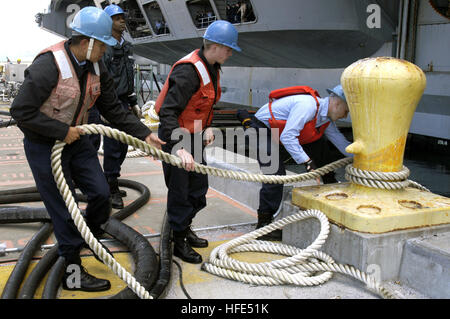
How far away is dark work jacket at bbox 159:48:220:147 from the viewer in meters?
3.00

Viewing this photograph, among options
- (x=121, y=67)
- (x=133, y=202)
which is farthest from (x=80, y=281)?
(x=121, y=67)

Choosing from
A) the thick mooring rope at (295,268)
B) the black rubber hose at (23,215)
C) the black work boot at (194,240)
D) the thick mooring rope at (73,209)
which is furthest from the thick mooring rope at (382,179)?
the black rubber hose at (23,215)

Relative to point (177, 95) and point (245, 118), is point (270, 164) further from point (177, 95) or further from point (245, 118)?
point (177, 95)

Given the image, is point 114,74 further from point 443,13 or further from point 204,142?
point 443,13

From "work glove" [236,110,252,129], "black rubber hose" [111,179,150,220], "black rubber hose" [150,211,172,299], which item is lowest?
"black rubber hose" [111,179,150,220]

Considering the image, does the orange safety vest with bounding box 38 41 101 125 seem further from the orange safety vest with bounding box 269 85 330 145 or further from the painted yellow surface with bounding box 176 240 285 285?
the orange safety vest with bounding box 269 85 330 145

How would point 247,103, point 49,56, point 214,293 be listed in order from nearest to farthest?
point 49,56, point 214,293, point 247,103

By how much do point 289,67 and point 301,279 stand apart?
13.3m

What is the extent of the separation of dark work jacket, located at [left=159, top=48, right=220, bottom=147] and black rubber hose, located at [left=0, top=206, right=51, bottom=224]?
1.51 meters

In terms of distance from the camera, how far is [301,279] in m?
2.80

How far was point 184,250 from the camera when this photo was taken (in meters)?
3.26

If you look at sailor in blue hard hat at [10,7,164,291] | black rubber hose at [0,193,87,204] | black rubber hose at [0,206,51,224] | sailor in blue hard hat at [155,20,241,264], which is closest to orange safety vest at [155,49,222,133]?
sailor in blue hard hat at [155,20,241,264]

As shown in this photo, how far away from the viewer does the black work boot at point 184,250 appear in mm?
3217

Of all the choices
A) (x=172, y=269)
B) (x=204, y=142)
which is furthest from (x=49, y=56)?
(x=172, y=269)
